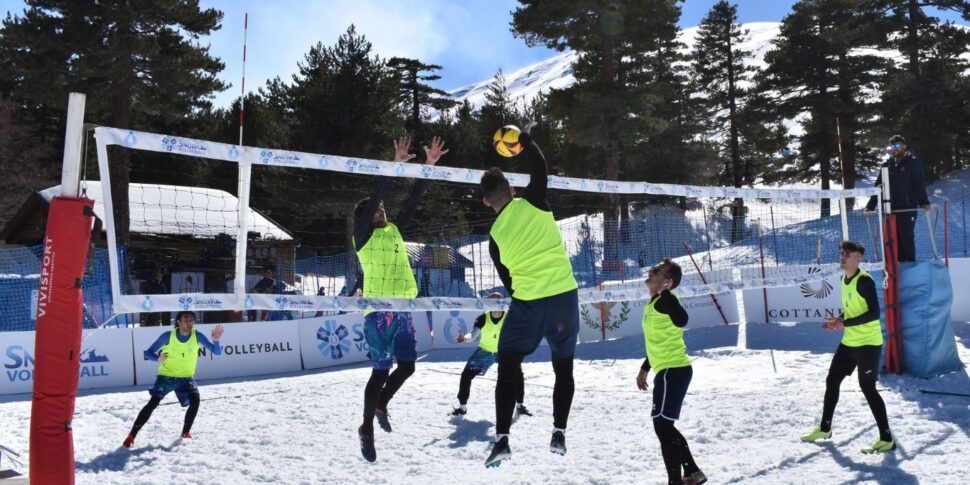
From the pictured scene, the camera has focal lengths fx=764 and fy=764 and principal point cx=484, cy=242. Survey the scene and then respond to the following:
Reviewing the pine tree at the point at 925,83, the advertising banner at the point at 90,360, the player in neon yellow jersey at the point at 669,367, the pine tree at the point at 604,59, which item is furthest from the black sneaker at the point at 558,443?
the pine tree at the point at 925,83

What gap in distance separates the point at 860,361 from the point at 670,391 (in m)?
2.34

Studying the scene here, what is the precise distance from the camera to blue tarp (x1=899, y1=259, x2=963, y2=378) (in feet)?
28.3

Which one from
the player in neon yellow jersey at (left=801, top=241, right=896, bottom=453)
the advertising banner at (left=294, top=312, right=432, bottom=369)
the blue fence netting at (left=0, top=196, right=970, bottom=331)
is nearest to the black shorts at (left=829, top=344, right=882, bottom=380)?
the player in neon yellow jersey at (left=801, top=241, right=896, bottom=453)

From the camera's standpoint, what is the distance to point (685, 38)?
179625mm

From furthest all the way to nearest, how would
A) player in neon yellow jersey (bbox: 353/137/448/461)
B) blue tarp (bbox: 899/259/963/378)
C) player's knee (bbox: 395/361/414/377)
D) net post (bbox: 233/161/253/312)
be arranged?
blue tarp (bbox: 899/259/963/378), player's knee (bbox: 395/361/414/377), player in neon yellow jersey (bbox: 353/137/448/461), net post (bbox: 233/161/253/312)

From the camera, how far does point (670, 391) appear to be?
5148 millimetres

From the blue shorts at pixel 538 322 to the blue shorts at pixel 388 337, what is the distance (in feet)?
5.52

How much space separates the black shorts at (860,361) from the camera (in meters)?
6.39

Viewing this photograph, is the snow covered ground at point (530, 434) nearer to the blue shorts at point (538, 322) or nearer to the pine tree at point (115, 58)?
the blue shorts at point (538, 322)

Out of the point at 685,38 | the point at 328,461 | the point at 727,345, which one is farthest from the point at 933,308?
the point at 685,38

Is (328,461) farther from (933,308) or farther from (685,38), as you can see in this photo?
(685,38)

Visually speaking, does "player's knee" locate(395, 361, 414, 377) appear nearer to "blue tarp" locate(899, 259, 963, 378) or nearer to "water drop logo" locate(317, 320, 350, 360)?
"blue tarp" locate(899, 259, 963, 378)

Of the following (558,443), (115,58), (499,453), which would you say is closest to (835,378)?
(558,443)

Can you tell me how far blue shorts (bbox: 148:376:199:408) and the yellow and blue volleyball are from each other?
514 centimetres
